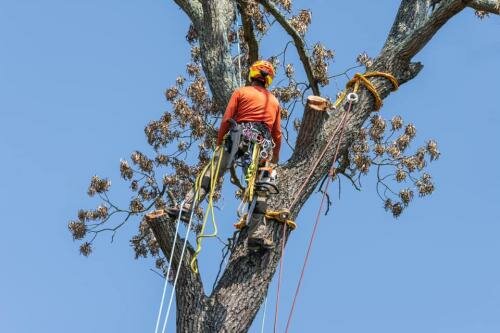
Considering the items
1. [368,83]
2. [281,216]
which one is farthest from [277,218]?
[368,83]

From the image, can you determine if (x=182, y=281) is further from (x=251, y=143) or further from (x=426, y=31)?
(x=426, y=31)

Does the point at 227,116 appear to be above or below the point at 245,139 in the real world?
above

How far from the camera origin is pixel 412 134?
10930 millimetres

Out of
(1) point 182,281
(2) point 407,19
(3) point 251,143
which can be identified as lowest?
(1) point 182,281

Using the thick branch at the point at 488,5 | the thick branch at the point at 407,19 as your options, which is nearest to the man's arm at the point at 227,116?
the thick branch at the point at 407,19

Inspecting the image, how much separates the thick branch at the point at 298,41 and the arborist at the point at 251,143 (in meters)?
1.17

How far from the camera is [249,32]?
8727mm

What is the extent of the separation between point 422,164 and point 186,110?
9.29 ft

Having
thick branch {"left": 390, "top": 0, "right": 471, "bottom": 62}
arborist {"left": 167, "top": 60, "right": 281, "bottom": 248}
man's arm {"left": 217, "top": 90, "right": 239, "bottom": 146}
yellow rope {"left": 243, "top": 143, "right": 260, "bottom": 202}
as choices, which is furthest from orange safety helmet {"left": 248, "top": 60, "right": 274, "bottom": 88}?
thick branch {"left": 390, "top": 0, "right": 471, "bottom": 62}

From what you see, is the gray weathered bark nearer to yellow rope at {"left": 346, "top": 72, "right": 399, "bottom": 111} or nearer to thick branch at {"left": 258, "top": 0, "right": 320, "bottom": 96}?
yellow rope at {"left": 346, "top": 72, "right": 399, "bottom": 111}

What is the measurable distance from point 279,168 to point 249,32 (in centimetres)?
205

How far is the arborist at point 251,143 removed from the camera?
673 centimetres

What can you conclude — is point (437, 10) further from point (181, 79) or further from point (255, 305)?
point (181, 79)

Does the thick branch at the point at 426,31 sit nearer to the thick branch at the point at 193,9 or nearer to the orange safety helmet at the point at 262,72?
the orange safety helmet at the point at 262,72
